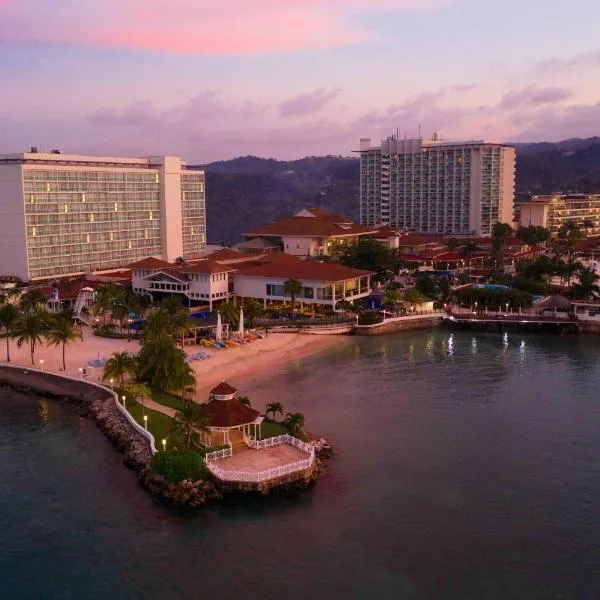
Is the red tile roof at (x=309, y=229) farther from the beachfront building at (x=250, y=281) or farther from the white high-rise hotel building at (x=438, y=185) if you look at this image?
the white high-rise hotel building at (x=438, y=185)

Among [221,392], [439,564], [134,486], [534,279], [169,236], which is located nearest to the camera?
[439,564]

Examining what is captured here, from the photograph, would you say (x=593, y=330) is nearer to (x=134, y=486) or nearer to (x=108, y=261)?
(x=134, y=486)

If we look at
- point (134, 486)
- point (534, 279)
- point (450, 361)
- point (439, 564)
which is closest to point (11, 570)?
point (134, 486)

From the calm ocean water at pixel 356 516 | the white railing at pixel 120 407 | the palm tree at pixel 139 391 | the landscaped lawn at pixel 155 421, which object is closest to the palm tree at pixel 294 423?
the calm ocean water at pixel 356 516

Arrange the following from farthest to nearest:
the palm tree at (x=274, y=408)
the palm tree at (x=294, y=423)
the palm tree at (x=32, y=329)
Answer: the palm tree at (x=32, y=329)
the palm tree at (x=274, y=408)
the palm tree at (x=294, y=423)

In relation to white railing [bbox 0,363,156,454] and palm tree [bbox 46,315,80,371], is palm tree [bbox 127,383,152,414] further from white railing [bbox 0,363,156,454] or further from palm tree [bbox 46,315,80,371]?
palm tree [bbox 46,315,80,371]
